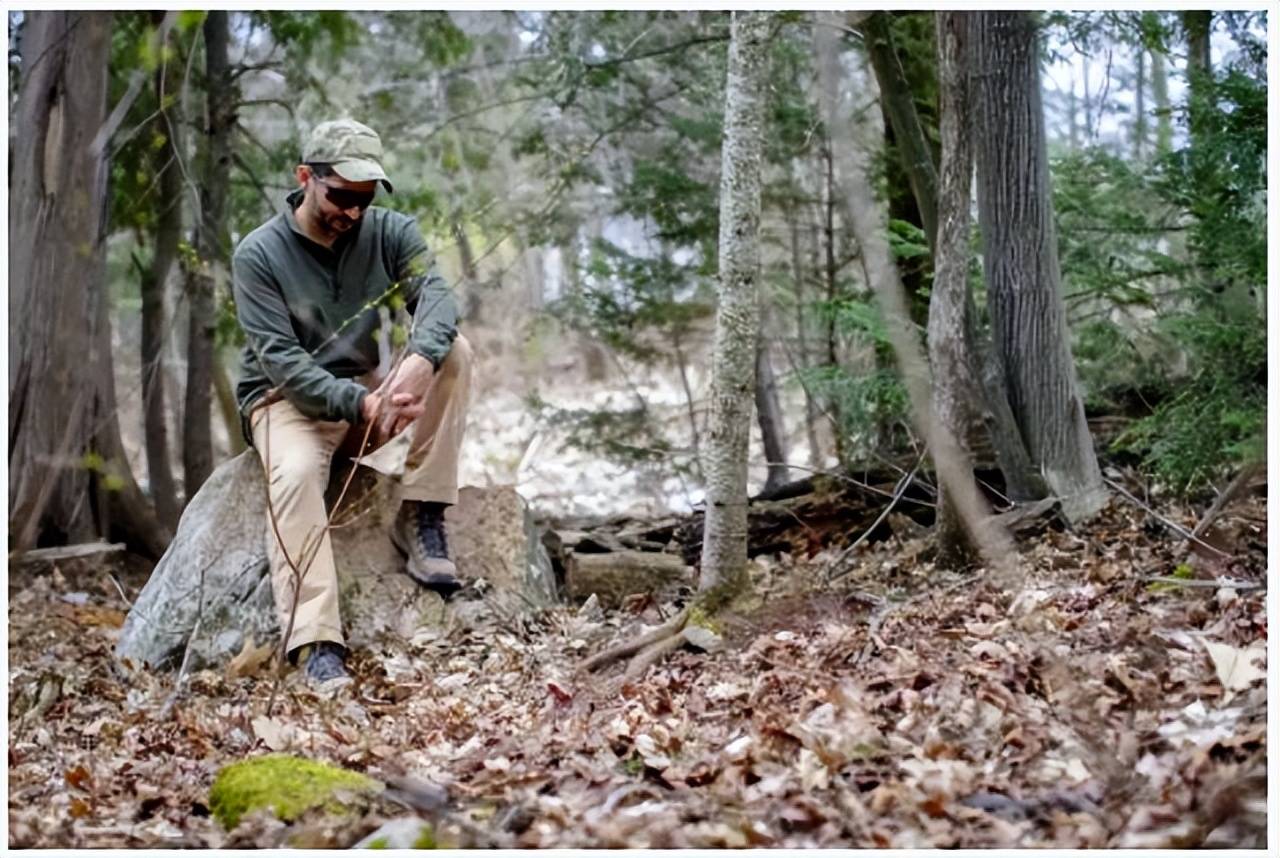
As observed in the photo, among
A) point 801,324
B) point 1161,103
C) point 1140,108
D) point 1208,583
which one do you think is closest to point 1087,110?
point 1140,108

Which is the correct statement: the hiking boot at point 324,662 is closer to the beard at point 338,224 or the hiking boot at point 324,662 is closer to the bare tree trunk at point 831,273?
the beard at point 338,224

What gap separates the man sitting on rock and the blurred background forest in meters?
0.80

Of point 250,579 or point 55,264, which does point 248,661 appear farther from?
point 55,264

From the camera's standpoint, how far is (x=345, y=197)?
4.25 metres

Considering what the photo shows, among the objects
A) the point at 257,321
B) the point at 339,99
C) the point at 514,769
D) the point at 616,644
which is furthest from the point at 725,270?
the point at 339,99

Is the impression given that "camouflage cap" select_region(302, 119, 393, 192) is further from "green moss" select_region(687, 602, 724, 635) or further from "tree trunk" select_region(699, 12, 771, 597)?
"green moss" select_region(687, 602, 724, 635)

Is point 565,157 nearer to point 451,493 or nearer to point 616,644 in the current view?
point 451,493

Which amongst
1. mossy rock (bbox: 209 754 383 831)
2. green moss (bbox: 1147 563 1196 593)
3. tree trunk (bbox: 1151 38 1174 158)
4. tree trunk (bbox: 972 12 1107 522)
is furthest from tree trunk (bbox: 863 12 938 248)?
mossy rock (bbox: 209 754 383 831)

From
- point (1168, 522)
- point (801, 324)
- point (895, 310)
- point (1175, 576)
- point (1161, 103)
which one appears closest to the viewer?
point (895, 310)

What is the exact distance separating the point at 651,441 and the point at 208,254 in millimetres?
2761

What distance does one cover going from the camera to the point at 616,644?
4.10m

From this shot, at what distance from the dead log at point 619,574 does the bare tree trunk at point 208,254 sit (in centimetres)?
234

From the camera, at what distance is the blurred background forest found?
5.00 meters

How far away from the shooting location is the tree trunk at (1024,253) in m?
4.80
